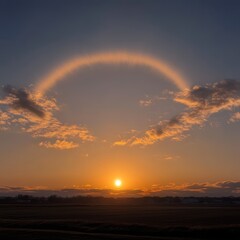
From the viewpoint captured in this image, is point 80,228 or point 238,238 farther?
point 80,228

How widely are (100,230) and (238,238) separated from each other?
1692cm

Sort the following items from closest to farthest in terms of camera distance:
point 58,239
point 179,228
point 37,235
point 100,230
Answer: point 58,239 < point 37,235 < point 179,228 < point 100,230

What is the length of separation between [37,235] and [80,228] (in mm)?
10530

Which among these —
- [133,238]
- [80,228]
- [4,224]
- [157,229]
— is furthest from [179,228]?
[4,224]

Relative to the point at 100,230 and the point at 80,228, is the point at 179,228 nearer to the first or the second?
the point at 100,230

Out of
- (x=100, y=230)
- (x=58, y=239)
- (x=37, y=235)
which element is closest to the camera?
(x=58, y=239)

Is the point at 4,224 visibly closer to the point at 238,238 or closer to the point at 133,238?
the point at 133,238

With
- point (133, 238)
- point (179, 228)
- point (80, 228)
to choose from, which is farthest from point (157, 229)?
point (80, 228)

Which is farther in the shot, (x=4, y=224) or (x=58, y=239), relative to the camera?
(x=4, y=224)

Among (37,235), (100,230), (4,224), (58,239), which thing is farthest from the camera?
(4,224)

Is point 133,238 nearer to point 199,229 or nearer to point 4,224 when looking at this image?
point 199,229

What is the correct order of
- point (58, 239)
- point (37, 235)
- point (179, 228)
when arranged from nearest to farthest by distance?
point (58, 239) < point (37, 235) < point (179, 228)

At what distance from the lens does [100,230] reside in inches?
2050

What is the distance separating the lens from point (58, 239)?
41438mm
